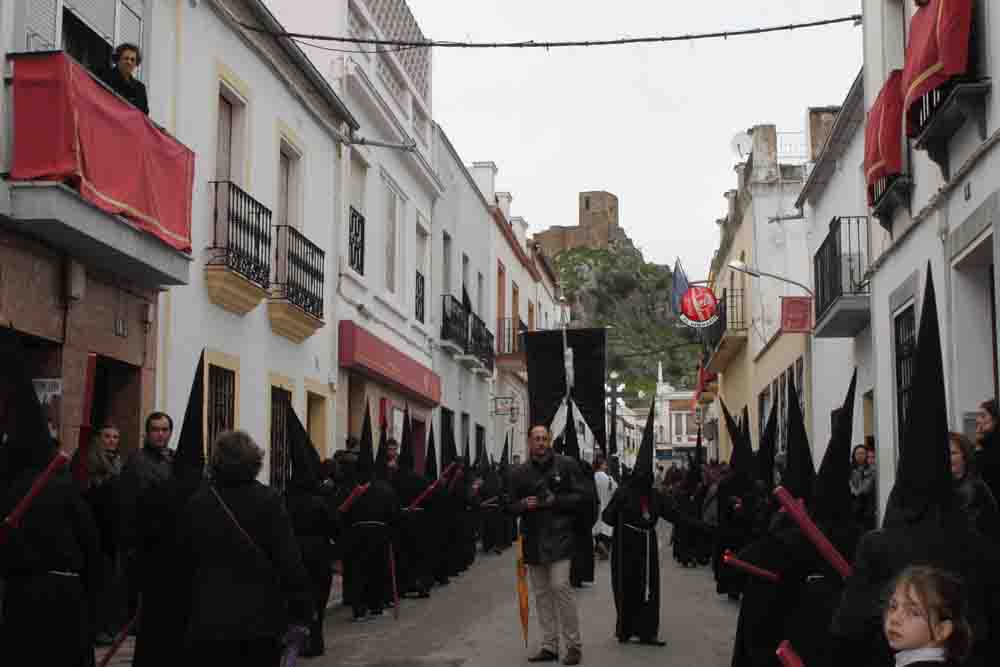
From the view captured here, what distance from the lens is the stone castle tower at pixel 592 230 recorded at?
10775 centimetres

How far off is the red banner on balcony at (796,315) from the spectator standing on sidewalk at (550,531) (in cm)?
1380

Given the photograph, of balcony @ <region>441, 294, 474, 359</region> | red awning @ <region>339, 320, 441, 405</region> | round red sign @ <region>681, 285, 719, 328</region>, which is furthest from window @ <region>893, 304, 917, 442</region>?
round red sign @ <region>681, 285, 719, 328</region>

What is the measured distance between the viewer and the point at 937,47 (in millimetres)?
11961

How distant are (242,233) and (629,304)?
87553 mm

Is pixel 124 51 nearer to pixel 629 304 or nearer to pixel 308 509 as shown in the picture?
pixel 308 509

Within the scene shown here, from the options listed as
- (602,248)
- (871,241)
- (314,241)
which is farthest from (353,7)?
(602,248)

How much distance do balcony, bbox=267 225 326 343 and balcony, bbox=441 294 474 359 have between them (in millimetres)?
10341

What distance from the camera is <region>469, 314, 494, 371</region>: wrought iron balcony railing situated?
33094 mm

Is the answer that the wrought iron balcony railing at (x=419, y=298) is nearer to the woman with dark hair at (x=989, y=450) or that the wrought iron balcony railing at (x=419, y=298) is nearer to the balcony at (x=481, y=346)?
the balcony at (x=481, y=346)

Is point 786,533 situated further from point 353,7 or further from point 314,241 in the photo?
point 353,7

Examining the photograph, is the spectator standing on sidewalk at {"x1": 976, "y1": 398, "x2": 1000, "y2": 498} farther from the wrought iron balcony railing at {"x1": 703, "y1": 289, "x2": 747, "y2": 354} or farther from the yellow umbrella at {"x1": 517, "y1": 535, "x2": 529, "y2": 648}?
the wrought iron balcony railing at {"x1": 703, "y1": 289, "x2": 747, "y2": 354}

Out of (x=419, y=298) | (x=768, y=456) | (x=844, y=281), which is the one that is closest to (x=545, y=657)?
(x=768, y=456)

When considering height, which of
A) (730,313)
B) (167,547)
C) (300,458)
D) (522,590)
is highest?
(730,313)

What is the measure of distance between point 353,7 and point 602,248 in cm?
8463
